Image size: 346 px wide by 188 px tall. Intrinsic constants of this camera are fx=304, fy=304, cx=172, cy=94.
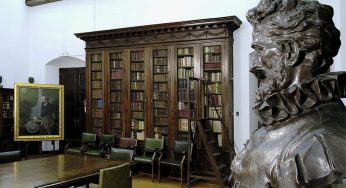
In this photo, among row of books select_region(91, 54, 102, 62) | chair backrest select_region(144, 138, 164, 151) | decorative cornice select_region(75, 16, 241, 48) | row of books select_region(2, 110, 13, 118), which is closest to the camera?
decorative cornice select_region(75, 16, 241, 48)

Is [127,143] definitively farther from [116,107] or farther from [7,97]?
[7,97]

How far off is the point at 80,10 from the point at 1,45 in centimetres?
238

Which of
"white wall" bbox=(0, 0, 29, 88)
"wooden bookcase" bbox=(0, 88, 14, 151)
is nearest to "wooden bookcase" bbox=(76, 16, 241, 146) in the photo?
"wooden bookcase" bbox=(0, 88, 14, 151)

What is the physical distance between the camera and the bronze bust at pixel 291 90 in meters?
0.70

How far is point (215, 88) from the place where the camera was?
6.25 metres

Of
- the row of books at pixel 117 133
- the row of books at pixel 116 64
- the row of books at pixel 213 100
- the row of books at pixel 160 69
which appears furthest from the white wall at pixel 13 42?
the row of books at pixel 213 100

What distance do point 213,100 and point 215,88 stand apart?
260 millimetres

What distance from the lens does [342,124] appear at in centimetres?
68

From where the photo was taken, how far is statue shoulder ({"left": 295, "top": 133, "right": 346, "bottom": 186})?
0.60m

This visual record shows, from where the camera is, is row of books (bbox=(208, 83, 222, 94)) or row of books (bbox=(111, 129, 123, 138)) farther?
row of books (bbox=(111, 129, 123, 138))

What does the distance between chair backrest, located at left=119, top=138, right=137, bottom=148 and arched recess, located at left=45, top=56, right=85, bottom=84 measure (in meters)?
3.22

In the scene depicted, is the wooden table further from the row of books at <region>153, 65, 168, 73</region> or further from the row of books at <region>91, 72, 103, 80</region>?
the row of books at <region>91, 72, 103, 80</region>

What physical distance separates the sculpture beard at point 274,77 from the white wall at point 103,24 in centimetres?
469

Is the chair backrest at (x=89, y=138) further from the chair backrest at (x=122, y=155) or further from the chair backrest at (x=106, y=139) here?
the chair backrest at (x=122, y=155)
